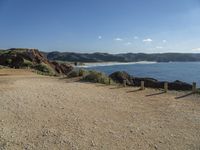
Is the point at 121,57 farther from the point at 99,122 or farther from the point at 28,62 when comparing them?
the point at 99,122

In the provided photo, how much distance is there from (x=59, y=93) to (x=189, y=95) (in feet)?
23.2

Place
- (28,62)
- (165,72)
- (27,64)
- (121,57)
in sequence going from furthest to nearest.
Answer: (121,57), (165,72), (28,62), (27,64)

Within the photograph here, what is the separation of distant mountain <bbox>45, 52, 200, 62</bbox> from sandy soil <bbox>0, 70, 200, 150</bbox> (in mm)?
131118

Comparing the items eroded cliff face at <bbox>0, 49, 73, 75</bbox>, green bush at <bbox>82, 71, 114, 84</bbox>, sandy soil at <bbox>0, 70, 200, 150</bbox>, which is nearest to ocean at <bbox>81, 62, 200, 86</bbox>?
eroded cliff face at <bbox>0, 49, 73, 75</bbox>

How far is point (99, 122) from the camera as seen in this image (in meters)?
8.55

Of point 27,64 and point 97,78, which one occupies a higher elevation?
point 27,64

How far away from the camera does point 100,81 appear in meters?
19.4

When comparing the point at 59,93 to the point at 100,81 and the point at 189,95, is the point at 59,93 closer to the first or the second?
the point at 100,81

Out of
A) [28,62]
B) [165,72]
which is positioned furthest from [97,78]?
[165,72]

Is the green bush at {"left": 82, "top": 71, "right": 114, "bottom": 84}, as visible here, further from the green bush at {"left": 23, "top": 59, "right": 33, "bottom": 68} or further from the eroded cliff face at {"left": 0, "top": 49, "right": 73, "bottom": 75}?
the green bush at {"left": 23, "top": 59, "right": 33, "bottom": 68}

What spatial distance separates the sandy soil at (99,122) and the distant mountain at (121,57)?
131 metres

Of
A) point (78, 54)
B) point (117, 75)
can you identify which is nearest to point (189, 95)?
point (117, 75)

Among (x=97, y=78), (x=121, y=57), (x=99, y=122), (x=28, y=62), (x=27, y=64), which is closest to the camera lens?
(x=99, y=122)

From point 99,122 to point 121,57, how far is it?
150 metres
